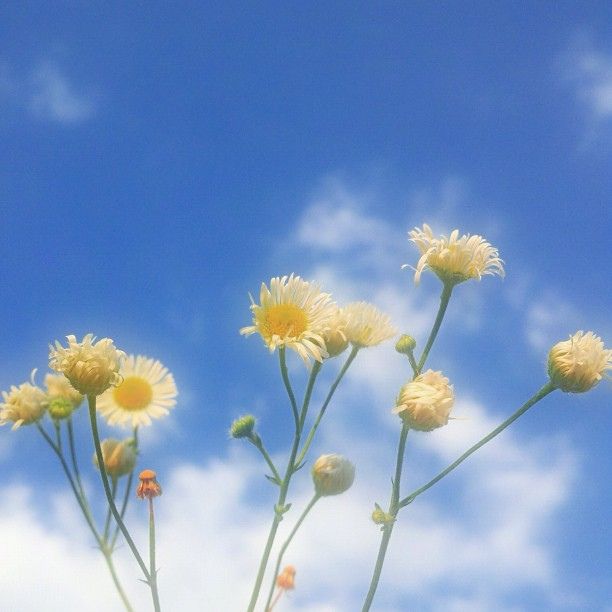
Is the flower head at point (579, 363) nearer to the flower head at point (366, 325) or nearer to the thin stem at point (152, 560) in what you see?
the flower head at point (366, 325)

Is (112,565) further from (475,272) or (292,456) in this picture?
(475,272)

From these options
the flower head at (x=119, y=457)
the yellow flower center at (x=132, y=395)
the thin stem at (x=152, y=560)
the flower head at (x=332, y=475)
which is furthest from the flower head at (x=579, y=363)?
the yellow flower center at (x=132, y=395)

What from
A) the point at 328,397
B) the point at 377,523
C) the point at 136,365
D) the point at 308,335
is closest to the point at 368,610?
the point at 377,523

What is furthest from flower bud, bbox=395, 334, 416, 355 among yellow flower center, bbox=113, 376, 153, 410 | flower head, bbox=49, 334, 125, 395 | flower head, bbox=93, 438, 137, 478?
yellow flower center, bbox=113, 376, 153, 410

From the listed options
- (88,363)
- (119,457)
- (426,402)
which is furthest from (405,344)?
(119,457)

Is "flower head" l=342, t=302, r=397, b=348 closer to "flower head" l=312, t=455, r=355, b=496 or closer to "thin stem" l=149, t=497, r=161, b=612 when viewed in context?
"flower head" l=312, t=455, r=355, b=496

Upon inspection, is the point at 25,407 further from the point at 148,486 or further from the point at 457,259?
the point at 457,259
